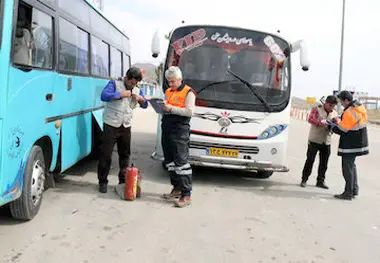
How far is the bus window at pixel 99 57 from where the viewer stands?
7.71 m

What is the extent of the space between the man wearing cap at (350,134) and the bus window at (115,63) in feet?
16.2

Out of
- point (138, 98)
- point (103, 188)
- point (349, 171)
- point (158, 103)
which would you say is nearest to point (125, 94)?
point (138, 98)

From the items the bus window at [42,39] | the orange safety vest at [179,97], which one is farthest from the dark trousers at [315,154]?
the bus window at [42,39]

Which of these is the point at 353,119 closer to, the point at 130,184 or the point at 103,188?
the point at 130,184

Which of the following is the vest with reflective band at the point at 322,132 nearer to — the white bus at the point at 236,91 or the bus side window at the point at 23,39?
the white bus at the point at 236,91

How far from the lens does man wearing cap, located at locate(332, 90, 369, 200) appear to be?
6.99 meters

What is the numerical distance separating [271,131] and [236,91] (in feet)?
3.04

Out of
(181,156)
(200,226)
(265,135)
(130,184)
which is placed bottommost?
(200,226)

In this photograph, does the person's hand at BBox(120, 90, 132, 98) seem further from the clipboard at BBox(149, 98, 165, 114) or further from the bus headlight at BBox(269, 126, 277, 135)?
the bus headlight at BBox(269, 126, 277, 135)

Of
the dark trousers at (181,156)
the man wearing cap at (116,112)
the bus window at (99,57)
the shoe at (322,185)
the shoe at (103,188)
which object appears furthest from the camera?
the shoe at (322,185)

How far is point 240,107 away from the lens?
7.30 meters

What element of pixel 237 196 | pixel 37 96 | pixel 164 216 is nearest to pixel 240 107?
pixel 237 196

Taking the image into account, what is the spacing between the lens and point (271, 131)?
24.2 feet

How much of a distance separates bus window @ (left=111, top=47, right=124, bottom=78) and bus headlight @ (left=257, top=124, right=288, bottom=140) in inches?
155
